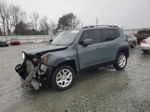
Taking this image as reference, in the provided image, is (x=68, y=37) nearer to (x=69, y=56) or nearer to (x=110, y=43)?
(x=69, y=56)

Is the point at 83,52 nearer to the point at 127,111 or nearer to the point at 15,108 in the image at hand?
the point at 127,111

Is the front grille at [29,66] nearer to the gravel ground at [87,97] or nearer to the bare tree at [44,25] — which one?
the gravel ground at [87,97]

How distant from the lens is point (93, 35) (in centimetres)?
452

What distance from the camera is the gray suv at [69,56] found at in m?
3.45

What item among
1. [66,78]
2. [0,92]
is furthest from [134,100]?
[0,92]

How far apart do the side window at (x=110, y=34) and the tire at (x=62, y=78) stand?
2021 millimetres

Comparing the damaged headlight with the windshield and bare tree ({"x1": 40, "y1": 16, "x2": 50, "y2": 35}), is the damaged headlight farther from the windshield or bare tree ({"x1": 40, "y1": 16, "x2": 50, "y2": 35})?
bare tree ({"x1": 40, "y1": 16, "x2": 50, "y2": 35})

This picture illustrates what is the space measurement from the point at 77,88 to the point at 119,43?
9.02ft

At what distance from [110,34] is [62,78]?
8.95ft

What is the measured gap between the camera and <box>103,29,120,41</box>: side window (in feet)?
16.0

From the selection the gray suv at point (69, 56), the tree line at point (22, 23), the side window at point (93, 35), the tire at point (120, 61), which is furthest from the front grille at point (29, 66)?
the tree line at point (22, 23)

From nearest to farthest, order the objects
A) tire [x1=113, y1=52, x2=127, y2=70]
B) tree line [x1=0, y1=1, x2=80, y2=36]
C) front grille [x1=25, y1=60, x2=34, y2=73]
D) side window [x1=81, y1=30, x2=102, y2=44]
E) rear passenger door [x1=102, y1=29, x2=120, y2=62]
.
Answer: front grille [x1=25, y1=60, x2=34, y2=73] → side window [x1=81, y1=30, x2=102, y2=44] → rear passenger door [x1=102, y1=29, x2=120, y2=62] → tire [x1=113, y1=52, x2=127, y2=70] → tree line [x1=0, y1=1, x2=80, y2=36]

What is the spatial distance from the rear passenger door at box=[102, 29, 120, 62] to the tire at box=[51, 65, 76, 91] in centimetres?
164

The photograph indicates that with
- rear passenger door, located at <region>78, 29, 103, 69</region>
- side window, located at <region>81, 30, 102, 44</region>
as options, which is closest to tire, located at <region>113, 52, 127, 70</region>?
rear passenger door, located at <region>78, 29, 103, 69</region>
